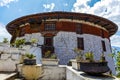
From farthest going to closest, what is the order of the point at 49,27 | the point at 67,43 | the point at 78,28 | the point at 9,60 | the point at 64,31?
the point at 78,28
the point at 49,27
the point at 64,31
the point at 67,43
the point at 9,60

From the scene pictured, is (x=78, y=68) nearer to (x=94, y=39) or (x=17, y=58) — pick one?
(x=17, y=58)

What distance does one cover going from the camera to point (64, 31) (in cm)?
2392

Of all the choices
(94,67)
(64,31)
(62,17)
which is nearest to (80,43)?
(64,31)

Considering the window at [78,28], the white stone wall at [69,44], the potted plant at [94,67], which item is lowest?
the potted plant at [94,67]

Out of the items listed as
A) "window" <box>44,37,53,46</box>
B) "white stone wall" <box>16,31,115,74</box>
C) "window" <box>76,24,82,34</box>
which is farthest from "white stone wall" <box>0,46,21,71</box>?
"window" <box>76,24,82,34</box>

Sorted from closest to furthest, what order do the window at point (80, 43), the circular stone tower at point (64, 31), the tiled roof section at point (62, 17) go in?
the circular stone tower at point (64, 31)
the tiled roof section at point (62, 17)
the window at point (80, 43)

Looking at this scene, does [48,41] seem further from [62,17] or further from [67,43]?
[62,17]

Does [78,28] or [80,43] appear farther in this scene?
[78,28]

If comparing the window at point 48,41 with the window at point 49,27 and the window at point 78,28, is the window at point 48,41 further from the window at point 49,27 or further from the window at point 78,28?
the window at point 78,28

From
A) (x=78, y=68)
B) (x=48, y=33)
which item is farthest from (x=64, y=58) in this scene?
(x=78, y=68)

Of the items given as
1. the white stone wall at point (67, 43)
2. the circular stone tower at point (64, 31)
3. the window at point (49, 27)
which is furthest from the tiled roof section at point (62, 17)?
the white stone wall at point (67, 43)

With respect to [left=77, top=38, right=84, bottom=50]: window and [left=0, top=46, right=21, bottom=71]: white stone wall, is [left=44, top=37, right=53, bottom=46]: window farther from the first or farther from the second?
[left=0, top=46, right=21, bottom=71]: white stone wall

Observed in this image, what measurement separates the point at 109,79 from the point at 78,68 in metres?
2.30

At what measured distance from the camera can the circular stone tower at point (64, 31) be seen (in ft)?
76.3
